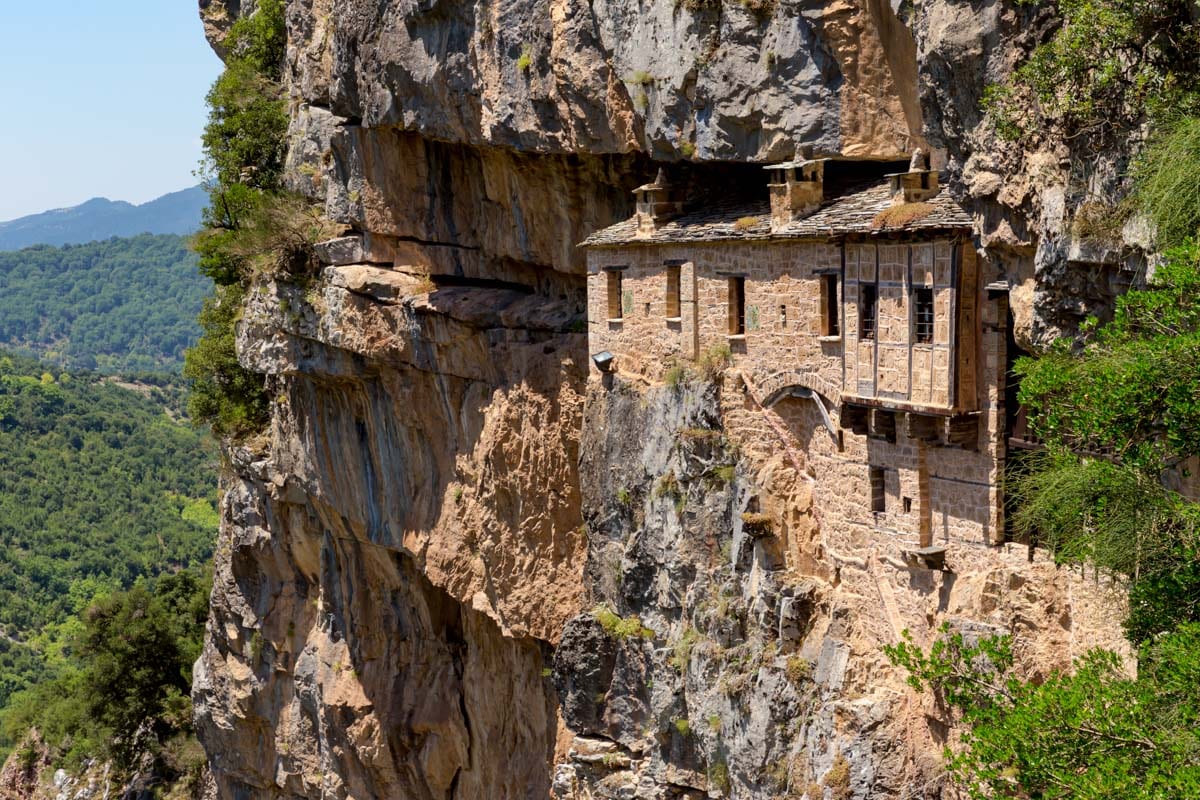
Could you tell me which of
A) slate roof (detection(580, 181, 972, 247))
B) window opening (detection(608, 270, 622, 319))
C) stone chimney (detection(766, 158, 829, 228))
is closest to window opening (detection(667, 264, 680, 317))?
slate roof (detection(580, 181, 972, 247))

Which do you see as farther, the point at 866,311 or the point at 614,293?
the point at 614,293

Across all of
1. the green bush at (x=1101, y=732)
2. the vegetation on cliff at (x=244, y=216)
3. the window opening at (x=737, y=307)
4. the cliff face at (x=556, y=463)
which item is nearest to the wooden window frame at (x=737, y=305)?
the window opening at (x=737, y=307)

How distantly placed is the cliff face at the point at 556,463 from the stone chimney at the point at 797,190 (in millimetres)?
437

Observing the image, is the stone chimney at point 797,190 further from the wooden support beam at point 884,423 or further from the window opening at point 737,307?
the wooden support beam at point 884,423

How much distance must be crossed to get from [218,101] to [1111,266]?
91.0 ft

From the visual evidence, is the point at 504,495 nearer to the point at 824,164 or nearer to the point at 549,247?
the point at 549,247

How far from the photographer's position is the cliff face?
63.0 ft

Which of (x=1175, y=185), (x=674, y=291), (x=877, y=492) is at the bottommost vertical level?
(x=877, y=492)

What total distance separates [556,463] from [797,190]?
10.1m

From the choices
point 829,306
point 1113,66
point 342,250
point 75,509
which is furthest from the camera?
point 75,509

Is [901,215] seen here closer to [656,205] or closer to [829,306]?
[829,306]

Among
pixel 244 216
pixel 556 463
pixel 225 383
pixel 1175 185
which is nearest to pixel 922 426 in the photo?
pixel 1175 185

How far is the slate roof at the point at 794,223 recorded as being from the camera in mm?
19234

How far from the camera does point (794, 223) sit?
2123 centimetres
